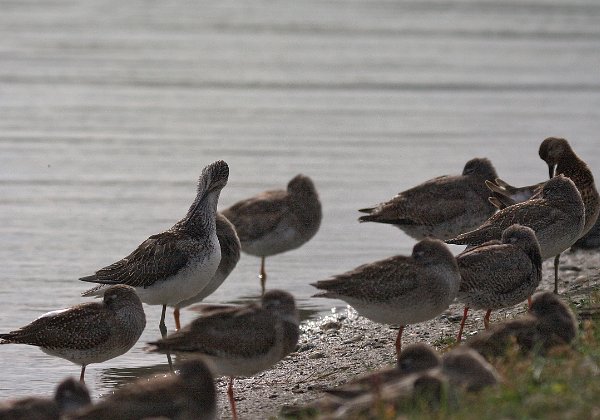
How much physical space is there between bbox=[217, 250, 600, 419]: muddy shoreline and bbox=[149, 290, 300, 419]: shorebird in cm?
60

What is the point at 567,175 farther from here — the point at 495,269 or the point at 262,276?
the point at 495,269

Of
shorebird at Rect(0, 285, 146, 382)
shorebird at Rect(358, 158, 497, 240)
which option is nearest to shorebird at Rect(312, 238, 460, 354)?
shorebird at Rect(0, 285, 146, 382)

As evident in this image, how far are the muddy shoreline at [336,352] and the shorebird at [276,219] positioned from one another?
4.48 feet

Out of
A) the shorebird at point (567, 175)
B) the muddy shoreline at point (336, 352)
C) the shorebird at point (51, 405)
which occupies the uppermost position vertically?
the shorebird at point (567, 175)

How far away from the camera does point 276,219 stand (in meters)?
14.6

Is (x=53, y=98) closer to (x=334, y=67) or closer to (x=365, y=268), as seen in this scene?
(x=334, y=67)

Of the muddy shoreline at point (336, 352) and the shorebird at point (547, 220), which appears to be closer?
the muddy shoreline at point (336, 352)

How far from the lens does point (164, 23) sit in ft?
120

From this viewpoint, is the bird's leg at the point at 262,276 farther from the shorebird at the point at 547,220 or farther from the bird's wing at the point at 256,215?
the shorebird at the point at 547,220

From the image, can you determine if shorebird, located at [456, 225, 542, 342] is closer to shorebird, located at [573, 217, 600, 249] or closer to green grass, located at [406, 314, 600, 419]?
green grass, located at [406, 314, 600, 419]

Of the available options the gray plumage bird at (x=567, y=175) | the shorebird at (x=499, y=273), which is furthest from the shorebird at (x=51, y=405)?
the gray plumage bird at (x=567, y=175)

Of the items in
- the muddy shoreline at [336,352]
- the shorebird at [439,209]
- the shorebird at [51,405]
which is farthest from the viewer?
the shorebird at [439,209]

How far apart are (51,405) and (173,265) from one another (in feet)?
11.0

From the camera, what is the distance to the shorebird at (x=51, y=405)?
810cm
